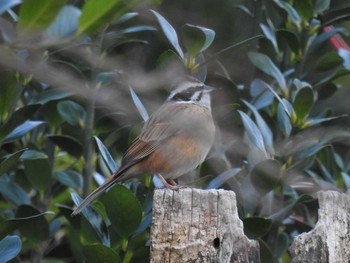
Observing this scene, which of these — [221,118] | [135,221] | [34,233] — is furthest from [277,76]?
[34,233]

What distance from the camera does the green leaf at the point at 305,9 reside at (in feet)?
15.0

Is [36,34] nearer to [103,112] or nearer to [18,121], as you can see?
[18,121]

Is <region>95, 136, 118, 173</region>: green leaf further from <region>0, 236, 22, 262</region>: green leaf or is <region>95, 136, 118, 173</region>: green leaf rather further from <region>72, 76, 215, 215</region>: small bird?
<region>0, 236, 22, 262</region>: green leaf

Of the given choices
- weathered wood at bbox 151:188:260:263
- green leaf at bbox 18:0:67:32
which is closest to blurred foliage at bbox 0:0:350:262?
weathered wood at bbox 151:188:260:263

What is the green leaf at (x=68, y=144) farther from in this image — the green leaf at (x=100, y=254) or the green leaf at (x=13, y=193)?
the green leaf at (x=100, y=254)

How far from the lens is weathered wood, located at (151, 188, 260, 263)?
306 centimetres

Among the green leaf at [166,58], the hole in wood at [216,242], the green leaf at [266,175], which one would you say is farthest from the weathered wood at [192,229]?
the green leaf at [166,58]

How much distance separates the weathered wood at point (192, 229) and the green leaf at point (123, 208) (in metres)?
0.62

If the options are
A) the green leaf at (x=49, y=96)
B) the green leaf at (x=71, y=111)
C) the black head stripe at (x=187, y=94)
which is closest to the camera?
the green leaf at (x=49, y=96)

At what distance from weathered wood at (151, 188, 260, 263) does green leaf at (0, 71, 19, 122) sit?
1.12 m

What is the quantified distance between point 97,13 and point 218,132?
7.41ft

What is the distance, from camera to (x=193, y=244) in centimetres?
307

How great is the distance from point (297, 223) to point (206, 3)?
5.69 ft

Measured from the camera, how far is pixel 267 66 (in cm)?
443
